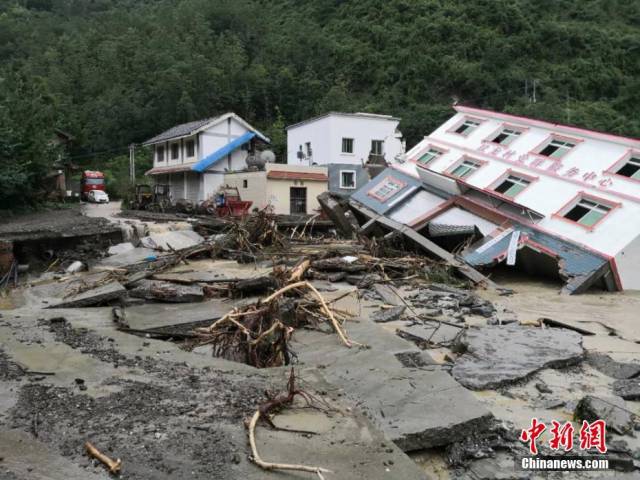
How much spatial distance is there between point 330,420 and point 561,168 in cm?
1573

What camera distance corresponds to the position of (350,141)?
32844 mm

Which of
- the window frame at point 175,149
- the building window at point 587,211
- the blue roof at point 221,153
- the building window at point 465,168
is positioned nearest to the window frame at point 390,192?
the building window at point 465,168

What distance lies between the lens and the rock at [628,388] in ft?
17.7

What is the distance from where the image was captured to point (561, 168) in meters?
16.9

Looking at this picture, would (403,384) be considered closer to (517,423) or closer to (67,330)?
(517,423)

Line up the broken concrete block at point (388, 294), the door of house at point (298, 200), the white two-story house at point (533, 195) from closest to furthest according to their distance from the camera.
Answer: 1. the broken concrete block at point (388, 294)
2. the white two-story house at point (533, 195)
3. the door of house at point (298, 200)

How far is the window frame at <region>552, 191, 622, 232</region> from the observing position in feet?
48.6

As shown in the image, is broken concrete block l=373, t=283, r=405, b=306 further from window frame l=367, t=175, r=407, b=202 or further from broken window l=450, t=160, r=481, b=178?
broken window l=450, t=160, r=481, b=178

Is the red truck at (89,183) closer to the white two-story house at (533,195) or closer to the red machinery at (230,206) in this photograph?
the red machinery at (230,206)

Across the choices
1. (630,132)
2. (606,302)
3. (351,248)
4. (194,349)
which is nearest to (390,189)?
(351,248)

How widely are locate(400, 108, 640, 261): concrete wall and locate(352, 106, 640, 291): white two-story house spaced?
3 centimetres

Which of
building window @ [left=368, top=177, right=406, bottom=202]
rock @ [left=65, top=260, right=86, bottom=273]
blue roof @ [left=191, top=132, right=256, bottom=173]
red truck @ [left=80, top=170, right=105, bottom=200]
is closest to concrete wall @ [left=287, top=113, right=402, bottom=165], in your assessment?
blue roof @ [left=191, top=132, right=256, bottom=173]

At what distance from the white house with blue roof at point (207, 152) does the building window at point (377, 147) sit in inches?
274

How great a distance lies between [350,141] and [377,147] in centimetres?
212
